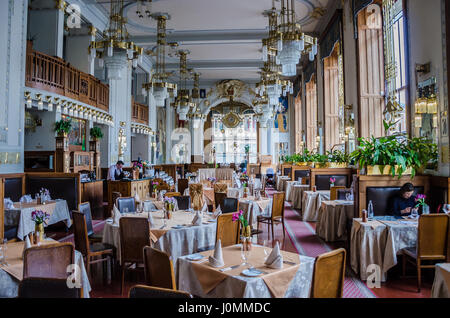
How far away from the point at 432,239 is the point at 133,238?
358 cm

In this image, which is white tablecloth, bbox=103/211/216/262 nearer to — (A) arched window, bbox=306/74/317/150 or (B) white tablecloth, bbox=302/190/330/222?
(B) white tablecloth, bbox=302/190/330/222

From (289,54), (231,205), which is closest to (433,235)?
(231,205)

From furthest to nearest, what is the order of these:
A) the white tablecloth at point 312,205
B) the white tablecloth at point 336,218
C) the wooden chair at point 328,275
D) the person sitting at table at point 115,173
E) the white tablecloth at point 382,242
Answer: the person sitting at table at point 115,173 → the white tablecloth at point 312,205 → the white tablecloth at point 336,218 → the white tablecloth at point 382,242 → the wooden chair at point 328,275

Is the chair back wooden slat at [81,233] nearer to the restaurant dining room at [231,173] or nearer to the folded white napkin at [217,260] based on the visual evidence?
the restaurant dining room at [231,173]

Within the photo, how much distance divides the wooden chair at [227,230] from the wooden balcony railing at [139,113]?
12838 millimetres

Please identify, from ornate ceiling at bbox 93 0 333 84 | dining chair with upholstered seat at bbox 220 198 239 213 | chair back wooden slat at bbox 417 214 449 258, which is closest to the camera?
chair back wooden slat at bbox 417 214 449 258

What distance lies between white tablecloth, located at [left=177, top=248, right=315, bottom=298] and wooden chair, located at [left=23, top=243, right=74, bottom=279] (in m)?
0.96

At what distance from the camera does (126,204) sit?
559cm

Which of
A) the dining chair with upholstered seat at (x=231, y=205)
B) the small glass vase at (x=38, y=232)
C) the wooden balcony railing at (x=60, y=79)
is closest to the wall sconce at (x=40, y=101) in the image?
the wooden balcony railing at (x=60, y=79)

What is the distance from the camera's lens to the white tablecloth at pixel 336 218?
236 inches

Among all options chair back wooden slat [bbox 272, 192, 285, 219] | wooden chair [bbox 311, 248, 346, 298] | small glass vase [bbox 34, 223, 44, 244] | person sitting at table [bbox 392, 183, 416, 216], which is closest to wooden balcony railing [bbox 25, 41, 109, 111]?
small glass vase [bbox 34, 223, 44, 244]

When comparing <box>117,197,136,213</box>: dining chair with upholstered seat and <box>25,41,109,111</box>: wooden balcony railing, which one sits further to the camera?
<box>25,41,109,111</box>: wooden balcony railing

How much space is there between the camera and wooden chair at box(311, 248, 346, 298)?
86.4 inches
